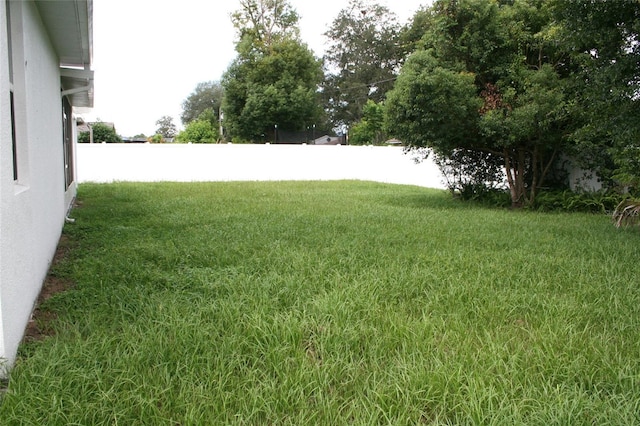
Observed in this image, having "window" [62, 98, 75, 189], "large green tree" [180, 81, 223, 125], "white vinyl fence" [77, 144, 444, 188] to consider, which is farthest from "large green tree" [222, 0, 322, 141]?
"large green tree" [180, 81, 223, 125]

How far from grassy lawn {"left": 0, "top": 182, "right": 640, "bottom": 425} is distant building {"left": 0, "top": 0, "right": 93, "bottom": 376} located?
0.30 meters

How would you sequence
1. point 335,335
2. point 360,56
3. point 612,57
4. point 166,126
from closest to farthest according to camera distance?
point 335,335, point 612,57, point 360,56, point 166,126

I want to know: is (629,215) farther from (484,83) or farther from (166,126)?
(166,126)

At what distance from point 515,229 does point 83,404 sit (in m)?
6.27

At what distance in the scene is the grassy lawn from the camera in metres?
2.26

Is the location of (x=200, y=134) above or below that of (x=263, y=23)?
below

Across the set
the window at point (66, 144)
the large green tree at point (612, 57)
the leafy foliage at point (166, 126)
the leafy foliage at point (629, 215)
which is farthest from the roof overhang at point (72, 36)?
the leafy foliage at point (166, 126)

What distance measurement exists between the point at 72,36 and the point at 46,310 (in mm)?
3311

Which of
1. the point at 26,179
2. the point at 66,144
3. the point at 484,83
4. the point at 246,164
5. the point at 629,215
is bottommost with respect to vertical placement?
the point at 629,215

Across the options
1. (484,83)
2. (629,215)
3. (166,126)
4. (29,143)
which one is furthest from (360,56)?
(166,126)

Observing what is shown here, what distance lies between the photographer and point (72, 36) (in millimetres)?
5402

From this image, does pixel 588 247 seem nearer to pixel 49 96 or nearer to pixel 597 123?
pixel 597 123

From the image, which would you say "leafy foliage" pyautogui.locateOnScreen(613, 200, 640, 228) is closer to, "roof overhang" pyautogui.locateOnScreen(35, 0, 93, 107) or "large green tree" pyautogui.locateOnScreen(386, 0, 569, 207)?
"large green tree" pyautogui.locateOnScreen(386, 0, 569, 207)

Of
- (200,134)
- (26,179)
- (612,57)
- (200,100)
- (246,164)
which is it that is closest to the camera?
(26,179)
